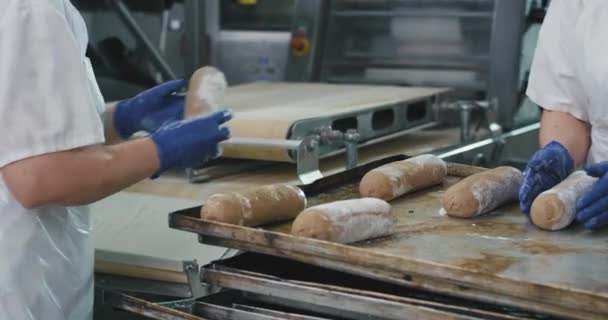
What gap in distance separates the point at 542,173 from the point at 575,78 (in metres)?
0.43

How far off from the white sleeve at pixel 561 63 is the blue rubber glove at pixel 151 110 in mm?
805

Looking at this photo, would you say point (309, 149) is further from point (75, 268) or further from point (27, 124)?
point (27, 124)

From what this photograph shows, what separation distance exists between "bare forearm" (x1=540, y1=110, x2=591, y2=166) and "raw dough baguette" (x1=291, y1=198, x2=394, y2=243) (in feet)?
2.29

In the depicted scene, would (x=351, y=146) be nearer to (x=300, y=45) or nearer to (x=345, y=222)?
(x=345, y=222)

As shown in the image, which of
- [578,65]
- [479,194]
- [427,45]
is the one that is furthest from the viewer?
[427,45]

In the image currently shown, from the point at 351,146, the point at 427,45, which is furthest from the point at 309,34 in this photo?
the point at 351,146

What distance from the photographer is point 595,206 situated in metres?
1.41

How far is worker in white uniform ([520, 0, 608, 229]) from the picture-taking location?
184cm

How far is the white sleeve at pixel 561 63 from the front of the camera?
1889 mm

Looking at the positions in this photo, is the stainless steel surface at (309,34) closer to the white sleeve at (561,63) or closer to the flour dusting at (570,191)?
the white sleeve at (561,63)

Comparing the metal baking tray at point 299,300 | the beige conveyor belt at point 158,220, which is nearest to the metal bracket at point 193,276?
the beige conveyor belt at point 158,220

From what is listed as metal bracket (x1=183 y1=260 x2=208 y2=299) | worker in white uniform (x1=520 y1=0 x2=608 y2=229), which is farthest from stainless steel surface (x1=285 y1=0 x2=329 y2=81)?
metal bracket (x1=183 y1=260 x2=208 y2=299)

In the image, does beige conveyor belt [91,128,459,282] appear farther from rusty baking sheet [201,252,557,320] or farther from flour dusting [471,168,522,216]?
flour dusting [471,168,522,216]

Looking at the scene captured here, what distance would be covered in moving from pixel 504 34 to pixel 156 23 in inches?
66.9
